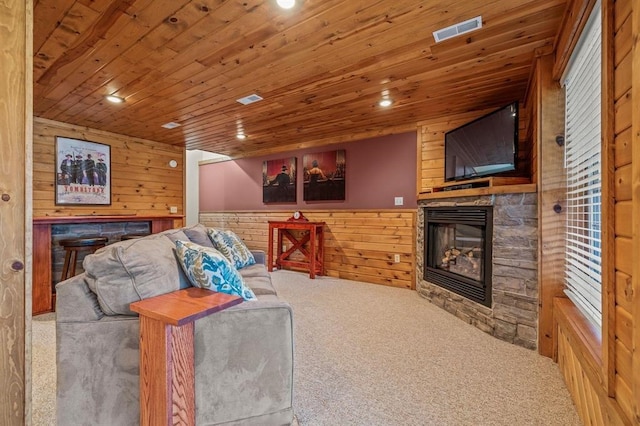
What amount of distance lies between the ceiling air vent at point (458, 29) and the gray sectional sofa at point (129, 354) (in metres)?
2.06

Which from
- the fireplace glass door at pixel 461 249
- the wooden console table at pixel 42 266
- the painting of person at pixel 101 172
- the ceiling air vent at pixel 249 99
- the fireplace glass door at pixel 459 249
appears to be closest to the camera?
the fireplace glass door at pixel 461 249

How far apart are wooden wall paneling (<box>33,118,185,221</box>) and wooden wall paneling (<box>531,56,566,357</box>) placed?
5.14 metres

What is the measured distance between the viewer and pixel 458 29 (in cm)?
198

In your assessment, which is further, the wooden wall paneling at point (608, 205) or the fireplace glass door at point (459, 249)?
the fireplace glass door at point (459, 249)

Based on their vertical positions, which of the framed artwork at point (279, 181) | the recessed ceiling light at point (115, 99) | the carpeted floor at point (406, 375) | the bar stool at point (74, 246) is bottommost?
the carpeted floor at point (406, 375)

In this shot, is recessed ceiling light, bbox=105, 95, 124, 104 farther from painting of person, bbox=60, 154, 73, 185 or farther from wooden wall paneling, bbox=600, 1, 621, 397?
wooden wall paneling, bbox=600, 1, 621, 397

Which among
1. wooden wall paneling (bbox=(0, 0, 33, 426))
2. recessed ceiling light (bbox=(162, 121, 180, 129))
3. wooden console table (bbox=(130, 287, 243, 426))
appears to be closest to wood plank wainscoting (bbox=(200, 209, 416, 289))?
recessed ceiling light (bbox=(162, 121, 180, 129))

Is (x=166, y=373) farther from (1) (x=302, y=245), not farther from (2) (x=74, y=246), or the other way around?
(1) (x=302, y=245)

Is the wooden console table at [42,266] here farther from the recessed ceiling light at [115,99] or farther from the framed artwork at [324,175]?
the framed artwork at [324,175]

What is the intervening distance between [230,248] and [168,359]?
1.71 m

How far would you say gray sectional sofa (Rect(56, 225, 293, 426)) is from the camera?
1286 mm

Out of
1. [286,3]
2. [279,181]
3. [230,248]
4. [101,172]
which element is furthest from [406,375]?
[101,172]

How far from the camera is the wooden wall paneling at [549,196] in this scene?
2.13m

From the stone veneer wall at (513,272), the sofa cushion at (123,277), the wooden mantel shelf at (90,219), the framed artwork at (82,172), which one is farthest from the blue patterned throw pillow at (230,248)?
the framed artwork at (82,172)
